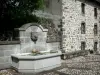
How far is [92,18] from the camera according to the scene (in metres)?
18.7

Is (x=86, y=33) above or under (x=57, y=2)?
under

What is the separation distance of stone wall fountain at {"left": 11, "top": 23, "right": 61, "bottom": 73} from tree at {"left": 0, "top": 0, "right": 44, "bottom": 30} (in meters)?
4.78

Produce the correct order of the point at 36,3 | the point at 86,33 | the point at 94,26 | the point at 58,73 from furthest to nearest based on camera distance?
the point at 94,26, the point at 86,33, the point at 36,3, the point at 58,73

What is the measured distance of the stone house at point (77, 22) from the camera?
1441 centimetres

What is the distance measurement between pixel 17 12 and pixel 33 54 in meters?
6.99

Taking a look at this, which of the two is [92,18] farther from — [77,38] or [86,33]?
[77,38]

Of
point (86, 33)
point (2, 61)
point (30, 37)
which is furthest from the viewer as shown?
point (86, 33)

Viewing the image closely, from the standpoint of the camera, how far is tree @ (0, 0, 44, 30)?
14.1 m

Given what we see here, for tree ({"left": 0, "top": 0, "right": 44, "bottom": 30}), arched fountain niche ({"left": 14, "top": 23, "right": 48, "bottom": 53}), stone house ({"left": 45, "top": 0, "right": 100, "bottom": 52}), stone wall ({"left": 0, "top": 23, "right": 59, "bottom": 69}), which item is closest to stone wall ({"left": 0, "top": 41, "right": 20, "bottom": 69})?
stone wall ({"left": 0, "top": 23, "right": 59, "bottom": 69})

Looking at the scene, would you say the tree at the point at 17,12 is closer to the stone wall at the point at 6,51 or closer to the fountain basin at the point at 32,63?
the stone wall at the point at 6,51

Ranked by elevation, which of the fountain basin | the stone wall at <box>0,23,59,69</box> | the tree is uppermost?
the tree

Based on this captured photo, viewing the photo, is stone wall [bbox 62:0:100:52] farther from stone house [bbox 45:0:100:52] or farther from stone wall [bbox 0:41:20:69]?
stone wall [bbox 0:41:20:69]

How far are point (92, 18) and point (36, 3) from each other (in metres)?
7.95

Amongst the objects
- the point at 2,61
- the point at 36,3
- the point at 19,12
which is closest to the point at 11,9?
the point at 19,12
